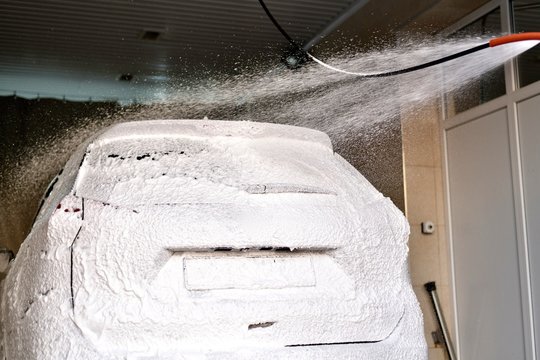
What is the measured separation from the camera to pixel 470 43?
628 cm

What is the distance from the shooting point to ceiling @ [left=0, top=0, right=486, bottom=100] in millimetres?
6387

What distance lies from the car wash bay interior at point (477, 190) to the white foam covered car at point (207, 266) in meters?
2.92

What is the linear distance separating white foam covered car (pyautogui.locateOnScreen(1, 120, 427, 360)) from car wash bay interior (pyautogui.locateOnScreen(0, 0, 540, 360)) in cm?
292

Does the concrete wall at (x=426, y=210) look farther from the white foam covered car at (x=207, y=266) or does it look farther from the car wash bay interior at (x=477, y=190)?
the white foam covered car at (x=207, y=266)

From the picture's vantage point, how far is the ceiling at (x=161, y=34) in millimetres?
6387

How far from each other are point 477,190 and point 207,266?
4.39 m

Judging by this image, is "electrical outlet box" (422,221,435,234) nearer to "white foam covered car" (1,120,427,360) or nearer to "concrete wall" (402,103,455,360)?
"concrete wall" (402,103,455,360)

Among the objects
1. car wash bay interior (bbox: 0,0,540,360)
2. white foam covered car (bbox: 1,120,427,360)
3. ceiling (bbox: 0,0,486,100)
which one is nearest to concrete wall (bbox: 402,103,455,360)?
car wash bay interior (bbox: 0,0,540,360)

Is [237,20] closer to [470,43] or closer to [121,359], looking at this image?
[470,43]

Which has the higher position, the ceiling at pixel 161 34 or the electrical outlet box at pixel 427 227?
the ceiling at pixel 161 34

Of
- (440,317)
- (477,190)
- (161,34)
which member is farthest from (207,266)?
(161,34)

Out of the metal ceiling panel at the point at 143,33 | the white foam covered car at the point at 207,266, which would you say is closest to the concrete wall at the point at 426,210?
the metal ceiling panel at the point at 143,33

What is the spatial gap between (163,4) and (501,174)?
315 centimetres

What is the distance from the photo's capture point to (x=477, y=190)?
→ 241 inches
